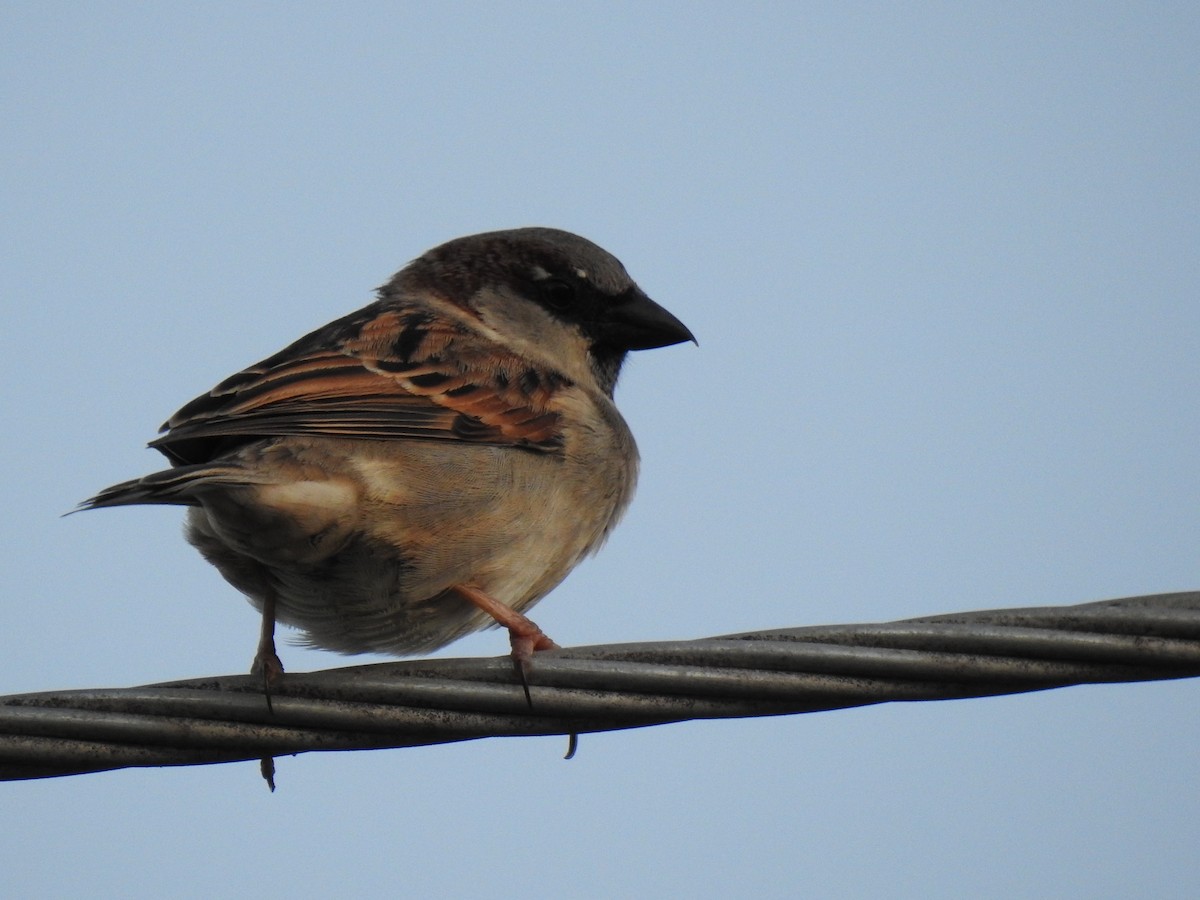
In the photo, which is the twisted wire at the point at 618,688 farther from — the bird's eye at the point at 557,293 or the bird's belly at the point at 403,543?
the bird's eye at the point at 557,293

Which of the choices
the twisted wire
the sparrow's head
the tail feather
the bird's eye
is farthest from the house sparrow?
the twisted wire

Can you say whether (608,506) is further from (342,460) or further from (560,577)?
(342,460)

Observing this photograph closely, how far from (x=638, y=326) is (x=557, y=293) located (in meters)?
0.40

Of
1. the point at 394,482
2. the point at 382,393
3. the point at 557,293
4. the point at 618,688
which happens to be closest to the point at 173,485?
the point at 394,482

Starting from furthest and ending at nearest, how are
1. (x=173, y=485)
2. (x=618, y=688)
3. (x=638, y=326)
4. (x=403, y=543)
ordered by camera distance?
(x=638, y=326) → (x=403, y=543) → (x=173, y=485) → (x=618, y=688)

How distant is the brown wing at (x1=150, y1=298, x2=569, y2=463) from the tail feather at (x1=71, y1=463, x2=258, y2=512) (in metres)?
0.22

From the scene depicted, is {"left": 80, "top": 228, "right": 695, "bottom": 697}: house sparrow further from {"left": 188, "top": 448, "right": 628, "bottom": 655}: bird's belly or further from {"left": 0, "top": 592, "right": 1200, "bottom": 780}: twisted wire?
{"left": 0, "top": 592, "right": 1200, "bottom": 780}: twisted wire

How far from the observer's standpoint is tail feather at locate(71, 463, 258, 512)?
370cm

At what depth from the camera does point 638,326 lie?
623 centimetres

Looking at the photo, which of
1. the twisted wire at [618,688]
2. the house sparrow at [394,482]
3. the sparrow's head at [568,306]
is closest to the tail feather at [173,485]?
the house sparrow at [394,482]

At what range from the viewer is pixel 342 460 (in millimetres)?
4441

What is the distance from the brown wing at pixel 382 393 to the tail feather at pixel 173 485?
215 millimetres

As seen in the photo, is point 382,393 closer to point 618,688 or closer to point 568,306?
point 568,306

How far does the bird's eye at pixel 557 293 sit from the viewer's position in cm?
627
